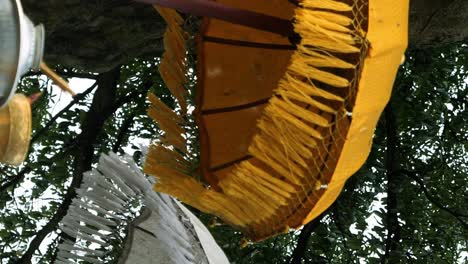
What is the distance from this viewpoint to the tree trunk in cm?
287

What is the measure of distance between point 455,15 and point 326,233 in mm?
2484

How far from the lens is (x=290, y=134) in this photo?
1939mm

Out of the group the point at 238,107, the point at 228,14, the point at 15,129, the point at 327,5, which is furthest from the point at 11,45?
the point at 238,107

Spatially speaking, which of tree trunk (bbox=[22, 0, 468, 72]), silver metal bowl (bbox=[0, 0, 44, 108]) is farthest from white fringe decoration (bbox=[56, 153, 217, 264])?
silver metal bowl (bbox=[0, 0, 44, 108])

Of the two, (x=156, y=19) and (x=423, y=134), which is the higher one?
(x=156, y=19)

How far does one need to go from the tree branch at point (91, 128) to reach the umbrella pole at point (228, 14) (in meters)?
3.18

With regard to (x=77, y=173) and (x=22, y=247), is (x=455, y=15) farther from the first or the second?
(x=22, y=247)

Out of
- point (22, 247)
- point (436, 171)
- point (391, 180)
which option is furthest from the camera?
point (22, 247)

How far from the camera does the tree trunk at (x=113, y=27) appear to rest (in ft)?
9.42


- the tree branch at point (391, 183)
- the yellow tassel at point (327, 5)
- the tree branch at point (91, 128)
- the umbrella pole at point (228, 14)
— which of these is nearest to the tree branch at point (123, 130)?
the tree branch at point (91, 128)

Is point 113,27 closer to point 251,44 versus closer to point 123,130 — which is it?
point 251,44

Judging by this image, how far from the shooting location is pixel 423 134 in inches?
197

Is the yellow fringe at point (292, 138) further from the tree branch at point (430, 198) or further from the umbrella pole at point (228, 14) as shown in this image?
the tree branch at point (430, 198)

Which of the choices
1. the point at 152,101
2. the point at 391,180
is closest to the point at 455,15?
the point at 152,101
